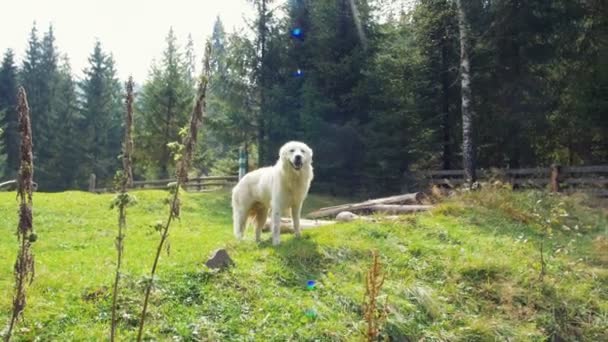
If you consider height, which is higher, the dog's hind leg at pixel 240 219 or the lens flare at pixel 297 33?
the lens flare at pixel 297 33

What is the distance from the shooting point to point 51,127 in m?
37.3

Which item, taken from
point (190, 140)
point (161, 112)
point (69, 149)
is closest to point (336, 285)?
point (190, 140)

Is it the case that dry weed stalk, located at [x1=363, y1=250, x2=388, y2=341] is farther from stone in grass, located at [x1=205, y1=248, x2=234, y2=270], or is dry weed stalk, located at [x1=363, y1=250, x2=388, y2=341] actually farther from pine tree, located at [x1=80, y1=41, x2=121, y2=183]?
pine tree, located at [x1=80, y1=41, x2=121, y2=183]

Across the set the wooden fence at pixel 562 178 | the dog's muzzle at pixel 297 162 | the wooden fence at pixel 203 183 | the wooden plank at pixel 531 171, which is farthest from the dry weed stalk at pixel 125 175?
the wooden fence at pixel 203 183

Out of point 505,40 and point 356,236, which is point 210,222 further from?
point 505,40

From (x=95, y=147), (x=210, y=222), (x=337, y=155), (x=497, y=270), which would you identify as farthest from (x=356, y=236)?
(x=95, y=147)

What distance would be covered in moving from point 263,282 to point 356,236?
2510 millimetres

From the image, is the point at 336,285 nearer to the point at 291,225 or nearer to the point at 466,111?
the point at 291,225

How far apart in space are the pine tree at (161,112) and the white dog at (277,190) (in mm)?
22568

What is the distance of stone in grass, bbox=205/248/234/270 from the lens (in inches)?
229

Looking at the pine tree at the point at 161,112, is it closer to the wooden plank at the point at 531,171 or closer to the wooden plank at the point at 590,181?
the wooden plank at the point at 531,171

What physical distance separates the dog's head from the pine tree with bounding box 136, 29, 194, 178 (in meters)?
23.6

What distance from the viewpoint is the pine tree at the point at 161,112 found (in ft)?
98.2

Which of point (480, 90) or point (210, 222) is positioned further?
point (480, 90)
